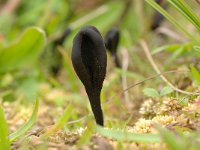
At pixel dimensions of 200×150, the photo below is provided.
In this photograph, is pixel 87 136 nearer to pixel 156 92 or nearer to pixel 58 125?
pixel 58 125

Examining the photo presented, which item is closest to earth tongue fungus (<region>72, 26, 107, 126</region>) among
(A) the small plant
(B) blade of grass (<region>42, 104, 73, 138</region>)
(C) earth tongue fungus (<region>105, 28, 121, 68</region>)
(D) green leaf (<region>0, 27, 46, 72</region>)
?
(B) blade of grass (<region>42, 104, 73, 138</region>)

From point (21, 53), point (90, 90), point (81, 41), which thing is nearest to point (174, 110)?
point (90, 90)

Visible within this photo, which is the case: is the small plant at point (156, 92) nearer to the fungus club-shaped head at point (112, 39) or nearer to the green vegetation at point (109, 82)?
the green vegetation at point (109, 82)

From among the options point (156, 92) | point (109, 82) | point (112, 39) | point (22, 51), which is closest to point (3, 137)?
point (156, 92)

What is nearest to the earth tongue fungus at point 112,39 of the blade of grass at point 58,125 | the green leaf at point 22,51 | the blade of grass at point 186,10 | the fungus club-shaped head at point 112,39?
the fungus club-shaped head at point 112,39

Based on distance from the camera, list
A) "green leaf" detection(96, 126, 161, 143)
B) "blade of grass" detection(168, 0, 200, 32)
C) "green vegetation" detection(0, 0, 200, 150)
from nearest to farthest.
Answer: "green leaf" detection(96, 126, 161, 143), "green vegetation" detection(0, 0, 200, 150), "blade of grass" detection(168, 0, 200, 32)

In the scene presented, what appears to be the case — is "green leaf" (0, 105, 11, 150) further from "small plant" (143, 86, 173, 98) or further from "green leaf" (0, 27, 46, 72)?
"green leaf" (0, 27, 46, 72)
